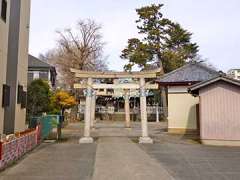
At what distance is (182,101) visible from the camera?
25.7 metres

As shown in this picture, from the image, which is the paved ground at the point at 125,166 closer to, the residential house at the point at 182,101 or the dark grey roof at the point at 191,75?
the residential house at the point at 182,101

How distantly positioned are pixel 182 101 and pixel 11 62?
13.8 metres

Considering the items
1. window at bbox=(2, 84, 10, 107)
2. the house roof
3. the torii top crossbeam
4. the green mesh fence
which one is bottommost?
the green mesh fence

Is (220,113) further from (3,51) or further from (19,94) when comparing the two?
(3,51)

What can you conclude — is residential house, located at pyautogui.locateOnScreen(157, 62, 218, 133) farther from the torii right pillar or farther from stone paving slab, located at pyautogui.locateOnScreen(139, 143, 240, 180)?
stone paving slab, located at pyautogui.locateOnScreen(139, 143, 240, 180)

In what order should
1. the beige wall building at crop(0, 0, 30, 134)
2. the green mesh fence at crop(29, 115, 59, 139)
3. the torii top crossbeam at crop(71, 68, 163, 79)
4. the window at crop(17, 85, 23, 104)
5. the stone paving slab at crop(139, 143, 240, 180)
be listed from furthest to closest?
the green mesh fence at crop(29, 115, 59, 139)
the torii top crossbeam at crop(71, 68, 163, 79)
the window at crop(17, 85, 23, 104)
the beige wall building at crop(0, 0, 30, 134)
the stone paving slab at crop(139, 143, 240, 180)

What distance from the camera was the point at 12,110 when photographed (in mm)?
16078

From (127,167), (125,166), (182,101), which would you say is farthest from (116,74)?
(127,167)

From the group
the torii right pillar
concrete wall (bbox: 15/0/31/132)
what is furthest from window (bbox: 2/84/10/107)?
the torii right pillar

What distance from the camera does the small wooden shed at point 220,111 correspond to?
17.8 meters

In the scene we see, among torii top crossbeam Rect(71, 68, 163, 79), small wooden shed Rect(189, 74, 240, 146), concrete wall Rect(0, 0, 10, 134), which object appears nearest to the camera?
concrete wall Rect(0, 0, 10, 134)

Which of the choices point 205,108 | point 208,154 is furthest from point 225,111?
point 208,154

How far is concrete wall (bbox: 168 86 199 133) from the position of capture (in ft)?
83.6

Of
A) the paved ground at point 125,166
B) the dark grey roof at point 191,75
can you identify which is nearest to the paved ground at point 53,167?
the paved ground at point 125,166
